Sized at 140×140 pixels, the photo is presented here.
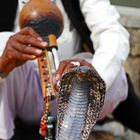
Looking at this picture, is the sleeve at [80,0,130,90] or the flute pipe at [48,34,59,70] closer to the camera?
the flute pipe at [48,34,59,70]

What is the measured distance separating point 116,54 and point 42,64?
0.44 meters

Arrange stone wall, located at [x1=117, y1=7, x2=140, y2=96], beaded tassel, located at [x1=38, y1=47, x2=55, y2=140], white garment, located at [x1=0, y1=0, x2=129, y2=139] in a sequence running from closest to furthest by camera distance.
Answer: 1. beaded tassel, located at [x1=38, y1=47, x2=55, y2=140]
2. white garment, located at [x1=0, y1=0, x2=129, y2=139]
3. stone wall, located at [x1=117, y1=7, x2=140, y2=96]

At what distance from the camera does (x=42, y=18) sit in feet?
3.33

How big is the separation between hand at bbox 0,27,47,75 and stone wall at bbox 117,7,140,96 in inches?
42.8

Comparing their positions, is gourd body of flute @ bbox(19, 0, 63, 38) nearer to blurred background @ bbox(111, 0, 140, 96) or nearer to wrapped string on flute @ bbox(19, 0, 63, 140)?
wrapped string on flute @ bbox(19, 0, 63, 140)

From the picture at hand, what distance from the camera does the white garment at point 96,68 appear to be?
133 cm

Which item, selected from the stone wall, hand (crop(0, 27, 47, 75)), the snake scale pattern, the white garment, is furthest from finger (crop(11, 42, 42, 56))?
the stone wall

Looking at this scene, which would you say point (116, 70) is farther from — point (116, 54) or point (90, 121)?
point (90, 121)

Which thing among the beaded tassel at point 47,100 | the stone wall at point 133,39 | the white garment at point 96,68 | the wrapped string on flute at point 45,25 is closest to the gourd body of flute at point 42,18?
the wrapped string on flute at point 45,25

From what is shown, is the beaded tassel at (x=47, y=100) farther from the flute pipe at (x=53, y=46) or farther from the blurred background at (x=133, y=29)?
the blurred background at (x=133, y=29)

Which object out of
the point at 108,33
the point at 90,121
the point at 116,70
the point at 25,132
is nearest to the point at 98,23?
the point at 108,33

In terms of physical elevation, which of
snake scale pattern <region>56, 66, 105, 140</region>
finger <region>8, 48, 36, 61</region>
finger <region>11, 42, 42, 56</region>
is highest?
finger <region>11, 42, 42, 56</region>

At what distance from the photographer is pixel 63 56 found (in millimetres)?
1519

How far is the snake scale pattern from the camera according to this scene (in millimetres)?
913
